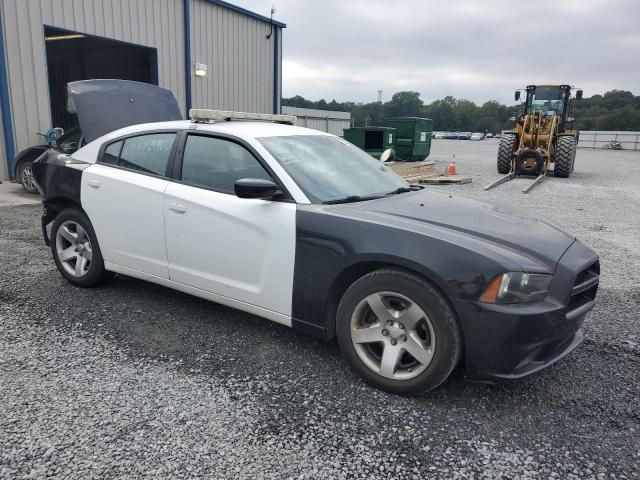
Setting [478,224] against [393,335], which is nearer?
[393,335]

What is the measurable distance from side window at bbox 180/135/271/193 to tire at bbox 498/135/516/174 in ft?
47.2

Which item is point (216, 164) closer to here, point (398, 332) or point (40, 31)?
point (398, 332)

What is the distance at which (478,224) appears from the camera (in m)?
3.11

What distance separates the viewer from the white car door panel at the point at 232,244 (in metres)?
3.22

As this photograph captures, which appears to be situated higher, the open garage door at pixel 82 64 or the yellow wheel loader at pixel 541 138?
the open garage door at pixel 82 64

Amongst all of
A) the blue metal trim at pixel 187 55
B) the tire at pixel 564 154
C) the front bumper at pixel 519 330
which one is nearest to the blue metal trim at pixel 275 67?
the blue metal trim at pixel 187 55

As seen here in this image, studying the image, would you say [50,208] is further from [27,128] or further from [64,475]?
[27,128]

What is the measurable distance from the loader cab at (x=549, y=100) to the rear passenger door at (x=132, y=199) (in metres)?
16.3

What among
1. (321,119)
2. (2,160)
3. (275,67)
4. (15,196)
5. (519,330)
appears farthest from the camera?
(321,119)

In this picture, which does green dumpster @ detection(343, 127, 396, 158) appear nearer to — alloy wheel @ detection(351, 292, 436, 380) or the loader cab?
the loader cab

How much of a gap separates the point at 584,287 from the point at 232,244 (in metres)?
2.21

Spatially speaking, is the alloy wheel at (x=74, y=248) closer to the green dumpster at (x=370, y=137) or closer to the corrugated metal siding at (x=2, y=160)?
the corrugated metal siding at (x=2, y=160)

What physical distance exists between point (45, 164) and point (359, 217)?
322cm

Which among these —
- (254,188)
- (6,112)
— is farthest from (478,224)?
(6,112)
